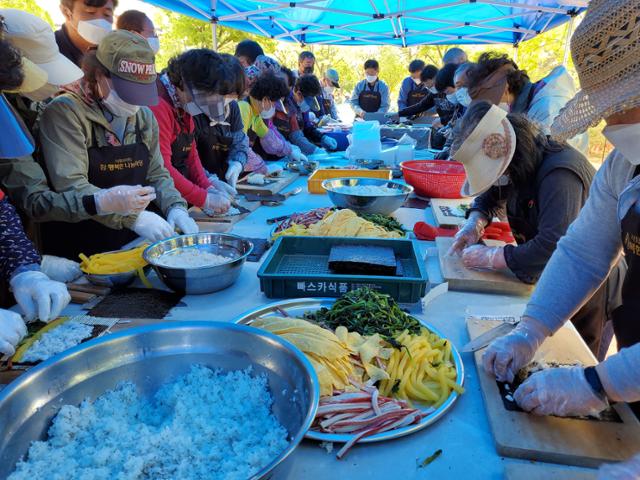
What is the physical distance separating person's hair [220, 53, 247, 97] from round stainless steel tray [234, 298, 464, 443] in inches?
81.6

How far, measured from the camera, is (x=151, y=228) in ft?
8.48

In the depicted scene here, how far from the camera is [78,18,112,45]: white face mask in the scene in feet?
11.3

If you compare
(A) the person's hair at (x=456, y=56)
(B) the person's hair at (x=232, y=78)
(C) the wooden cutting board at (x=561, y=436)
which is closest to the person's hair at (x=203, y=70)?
(B) the person's hair at (x=232, y=78)

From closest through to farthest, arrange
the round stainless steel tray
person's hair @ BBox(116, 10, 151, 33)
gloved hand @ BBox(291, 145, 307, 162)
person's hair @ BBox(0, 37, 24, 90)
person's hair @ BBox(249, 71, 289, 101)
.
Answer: the round stainless steel tray → person's hair @ BBox(0, 37, 24, 90) → person's hair @ BBox(116, 10, 151, 33) → person's hair @ BBox(249, 71, 289, 101) → gloved hand @ BBox(291, 145, 307, 162)

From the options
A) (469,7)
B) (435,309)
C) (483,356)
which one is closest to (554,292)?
(483,356)

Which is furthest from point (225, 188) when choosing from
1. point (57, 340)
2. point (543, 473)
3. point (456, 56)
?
point (456, 56)

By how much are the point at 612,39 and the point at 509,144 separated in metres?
1.07

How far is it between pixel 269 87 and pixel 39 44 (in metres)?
2.89

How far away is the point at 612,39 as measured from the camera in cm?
110

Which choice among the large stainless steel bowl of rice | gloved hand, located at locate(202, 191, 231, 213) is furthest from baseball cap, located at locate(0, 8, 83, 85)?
the large stainless steel bowl of rice

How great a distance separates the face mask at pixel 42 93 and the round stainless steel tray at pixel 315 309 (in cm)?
176

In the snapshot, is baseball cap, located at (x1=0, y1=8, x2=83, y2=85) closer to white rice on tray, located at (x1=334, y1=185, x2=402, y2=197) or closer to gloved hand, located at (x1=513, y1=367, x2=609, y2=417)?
white rice on tray, located at (x1=334, y1=185, x2=402, y2=197)

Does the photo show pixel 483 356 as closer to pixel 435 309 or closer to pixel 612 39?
pixel 435 309

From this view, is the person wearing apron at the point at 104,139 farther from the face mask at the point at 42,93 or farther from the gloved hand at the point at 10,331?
the gloved hand at the point at 10,331
